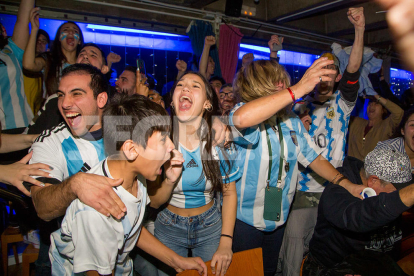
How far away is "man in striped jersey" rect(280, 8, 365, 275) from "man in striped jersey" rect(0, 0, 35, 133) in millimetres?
2375

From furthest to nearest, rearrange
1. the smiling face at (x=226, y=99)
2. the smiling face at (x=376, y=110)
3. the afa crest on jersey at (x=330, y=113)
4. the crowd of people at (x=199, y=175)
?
the smiling face at (x=376, y=110), the smiling face at (x=226, y=99), the afa crest on jersey at (x=330, y=113), the crowd of people at (x=199, y=175)

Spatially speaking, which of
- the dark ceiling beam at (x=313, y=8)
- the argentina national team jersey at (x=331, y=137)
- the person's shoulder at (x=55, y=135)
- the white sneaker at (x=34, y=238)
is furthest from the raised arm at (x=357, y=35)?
the white sneaker at (x=34, y=238)

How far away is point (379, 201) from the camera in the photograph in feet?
4.02

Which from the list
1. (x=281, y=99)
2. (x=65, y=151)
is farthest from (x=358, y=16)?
(x=65, y=151)

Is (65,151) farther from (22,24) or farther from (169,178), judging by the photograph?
(22,24)

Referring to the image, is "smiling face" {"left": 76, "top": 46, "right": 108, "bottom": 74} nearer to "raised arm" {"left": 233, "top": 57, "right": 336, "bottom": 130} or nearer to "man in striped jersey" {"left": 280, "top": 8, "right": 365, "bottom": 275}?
"raised arm" {"left": 233, "top": 57, "right": 336, "bottom": 130}

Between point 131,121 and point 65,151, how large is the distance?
45cm

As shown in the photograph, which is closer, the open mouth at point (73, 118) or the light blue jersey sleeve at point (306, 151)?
the open mouth at point (73, 118)

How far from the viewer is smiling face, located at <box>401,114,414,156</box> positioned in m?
2.09

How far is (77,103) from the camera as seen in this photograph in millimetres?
1312

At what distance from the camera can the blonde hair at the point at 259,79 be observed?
1446 millimetres

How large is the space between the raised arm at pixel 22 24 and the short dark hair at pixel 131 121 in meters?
1.49

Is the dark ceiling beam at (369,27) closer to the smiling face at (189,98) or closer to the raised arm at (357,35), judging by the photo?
the raised arm at (357,35)

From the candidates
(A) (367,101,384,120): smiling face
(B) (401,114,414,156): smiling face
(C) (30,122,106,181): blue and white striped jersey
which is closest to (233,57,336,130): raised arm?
(C) (30,122,106,181): blue and white striped jersey
